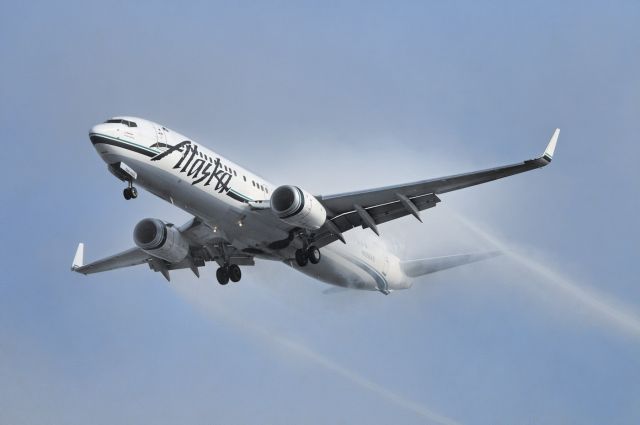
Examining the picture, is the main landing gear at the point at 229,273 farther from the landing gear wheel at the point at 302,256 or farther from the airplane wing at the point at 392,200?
the airplane wing at the point at 392,200

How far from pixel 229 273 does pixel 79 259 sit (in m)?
8.93

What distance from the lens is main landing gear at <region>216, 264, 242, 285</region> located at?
4347 centimetres

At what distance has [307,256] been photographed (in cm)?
4072

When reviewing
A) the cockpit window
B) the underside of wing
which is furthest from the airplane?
the underside of wing

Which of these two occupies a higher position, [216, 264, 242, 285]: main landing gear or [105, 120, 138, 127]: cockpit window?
[105, 120, 138, 127]: cockpit window

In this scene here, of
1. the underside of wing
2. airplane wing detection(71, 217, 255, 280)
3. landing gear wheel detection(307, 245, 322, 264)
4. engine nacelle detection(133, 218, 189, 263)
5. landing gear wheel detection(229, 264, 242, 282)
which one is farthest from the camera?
the underside of wing

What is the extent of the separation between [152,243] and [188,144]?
230 inches

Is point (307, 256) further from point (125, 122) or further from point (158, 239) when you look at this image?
point (125, 122)

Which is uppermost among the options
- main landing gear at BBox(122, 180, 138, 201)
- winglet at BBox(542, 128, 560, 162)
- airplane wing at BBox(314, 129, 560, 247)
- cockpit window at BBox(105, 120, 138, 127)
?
winglet at BBox(542, 128, 560, 162)

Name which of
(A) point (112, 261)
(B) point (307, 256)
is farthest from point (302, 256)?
(A) point (112, 261)

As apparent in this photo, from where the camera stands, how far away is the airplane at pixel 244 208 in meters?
36.6

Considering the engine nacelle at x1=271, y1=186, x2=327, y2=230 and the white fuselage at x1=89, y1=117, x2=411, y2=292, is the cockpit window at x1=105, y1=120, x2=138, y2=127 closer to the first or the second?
the white fuselage at x1=89, y1=117, x2=411, y2=292

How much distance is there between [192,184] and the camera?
122 feet

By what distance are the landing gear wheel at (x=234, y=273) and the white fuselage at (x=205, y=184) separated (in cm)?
152
